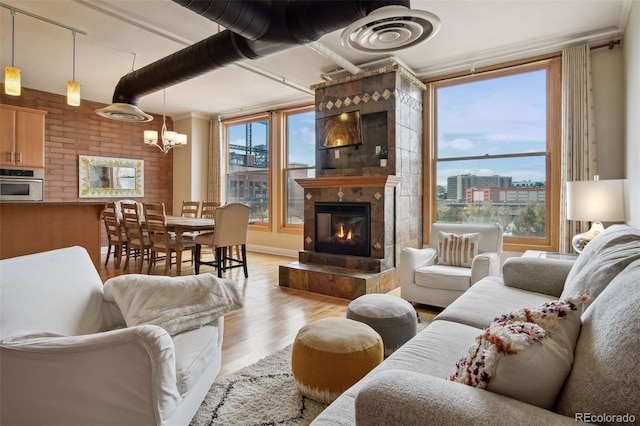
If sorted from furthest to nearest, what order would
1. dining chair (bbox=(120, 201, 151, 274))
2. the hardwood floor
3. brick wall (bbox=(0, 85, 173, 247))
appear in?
brick wall (bbox=(0, 85, 173, 247)) → dining chair (bbox=(120, 201, 151, 274)) → the hardwood floor

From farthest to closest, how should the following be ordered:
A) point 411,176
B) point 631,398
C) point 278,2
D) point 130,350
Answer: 1. point 411,176
2. point 278,2
3. point 130,350
4. point 631,398

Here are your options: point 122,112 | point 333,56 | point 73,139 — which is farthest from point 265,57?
point 73,139

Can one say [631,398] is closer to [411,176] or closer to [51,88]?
[411,176]

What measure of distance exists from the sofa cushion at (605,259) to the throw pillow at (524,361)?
60 centimetres

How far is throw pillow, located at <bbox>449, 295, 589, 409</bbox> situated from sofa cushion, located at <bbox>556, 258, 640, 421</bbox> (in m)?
0.03

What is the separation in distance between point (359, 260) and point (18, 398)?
3.41 metres

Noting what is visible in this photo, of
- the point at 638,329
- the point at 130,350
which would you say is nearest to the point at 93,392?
the point at 130,350

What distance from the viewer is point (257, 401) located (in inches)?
72.8

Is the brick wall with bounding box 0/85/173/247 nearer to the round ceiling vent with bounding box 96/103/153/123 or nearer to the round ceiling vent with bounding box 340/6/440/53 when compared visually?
the round ceiling vent with bounding box 96/103/153/123

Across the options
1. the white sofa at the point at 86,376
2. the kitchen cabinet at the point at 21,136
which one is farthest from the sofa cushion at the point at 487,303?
the kitchen cabinet at the point at 21,136

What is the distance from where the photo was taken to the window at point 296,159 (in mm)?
6363

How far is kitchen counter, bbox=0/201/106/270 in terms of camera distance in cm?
264

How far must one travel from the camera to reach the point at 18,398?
1.19 m

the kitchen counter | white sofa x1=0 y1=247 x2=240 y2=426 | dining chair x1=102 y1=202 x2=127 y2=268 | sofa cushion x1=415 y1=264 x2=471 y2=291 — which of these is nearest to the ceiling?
the kitchen counter
